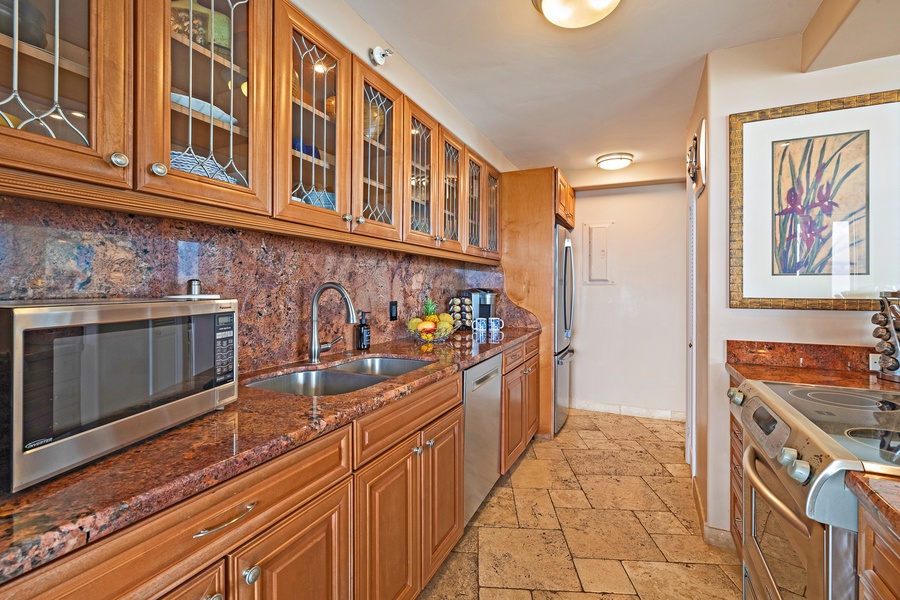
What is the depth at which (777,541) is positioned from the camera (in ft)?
3.87

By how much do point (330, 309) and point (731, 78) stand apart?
2.34 m

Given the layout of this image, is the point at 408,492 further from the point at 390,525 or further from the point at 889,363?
the point at 889,363

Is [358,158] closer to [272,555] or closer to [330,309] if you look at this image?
[330,309]

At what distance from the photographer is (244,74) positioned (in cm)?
120

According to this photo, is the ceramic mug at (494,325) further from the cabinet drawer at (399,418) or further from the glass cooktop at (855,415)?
the glass cooktop at (855,415)

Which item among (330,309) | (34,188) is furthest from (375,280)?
(34,188)

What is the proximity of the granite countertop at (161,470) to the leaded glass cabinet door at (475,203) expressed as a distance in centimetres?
173

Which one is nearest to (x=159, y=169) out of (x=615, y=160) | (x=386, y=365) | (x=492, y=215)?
(x=386, y=365)

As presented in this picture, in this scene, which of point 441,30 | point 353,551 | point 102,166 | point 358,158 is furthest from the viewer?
point 441,30

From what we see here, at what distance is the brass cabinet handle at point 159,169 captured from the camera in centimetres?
95

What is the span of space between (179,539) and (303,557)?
38 cm

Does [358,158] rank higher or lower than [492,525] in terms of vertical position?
higher

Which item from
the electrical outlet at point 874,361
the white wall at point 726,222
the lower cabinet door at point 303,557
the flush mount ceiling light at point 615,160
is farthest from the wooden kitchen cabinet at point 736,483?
the flush mount ceiling light at point 615,160

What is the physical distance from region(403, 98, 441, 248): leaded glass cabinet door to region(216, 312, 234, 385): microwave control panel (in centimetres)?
107
